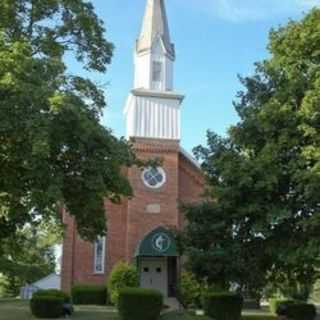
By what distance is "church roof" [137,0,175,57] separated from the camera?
38.3 m

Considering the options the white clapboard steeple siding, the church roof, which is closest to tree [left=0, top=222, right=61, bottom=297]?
the white clapboard steeple siding

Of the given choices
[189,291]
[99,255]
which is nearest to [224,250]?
[189,291]

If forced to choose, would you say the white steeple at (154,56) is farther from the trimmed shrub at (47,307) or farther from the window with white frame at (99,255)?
the trimmed shrub at (47,307)

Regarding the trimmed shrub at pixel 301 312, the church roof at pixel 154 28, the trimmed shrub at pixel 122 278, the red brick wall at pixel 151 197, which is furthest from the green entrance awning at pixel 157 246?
the church roof at pixel 154 28

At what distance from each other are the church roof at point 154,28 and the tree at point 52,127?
16.9 metres

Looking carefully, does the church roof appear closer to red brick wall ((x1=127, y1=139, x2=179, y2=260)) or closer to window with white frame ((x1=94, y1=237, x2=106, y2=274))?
red brick wall ((x1=127, y1=139, x2=179, y2=260))

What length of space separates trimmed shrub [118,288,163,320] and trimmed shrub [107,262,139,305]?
10212 millimetres

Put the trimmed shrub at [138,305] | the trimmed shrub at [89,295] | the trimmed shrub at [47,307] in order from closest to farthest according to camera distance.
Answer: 1. the trimmed shrub at [138,305]
2. the trimmed shrub at [47,307]
3. the trimmed shrub at [89,295]

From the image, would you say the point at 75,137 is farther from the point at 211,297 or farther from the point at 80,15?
the point at 211,297

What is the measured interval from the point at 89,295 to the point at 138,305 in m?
11.8

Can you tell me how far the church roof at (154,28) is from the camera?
38.3m

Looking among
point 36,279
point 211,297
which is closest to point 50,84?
point 211,297

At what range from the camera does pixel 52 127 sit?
17.2m

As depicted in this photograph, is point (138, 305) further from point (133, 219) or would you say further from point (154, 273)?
point (133, 219)
